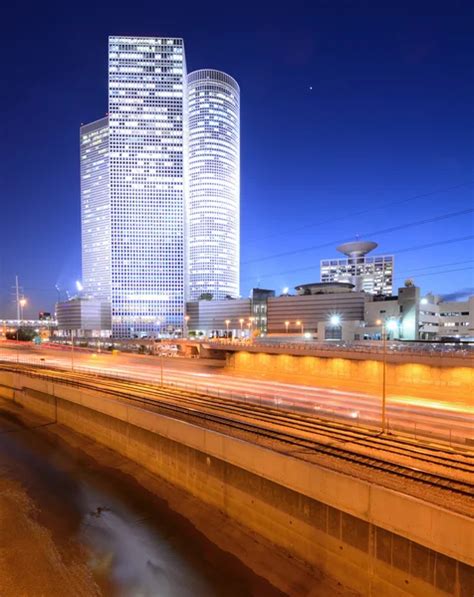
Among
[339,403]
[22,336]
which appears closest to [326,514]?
[339,403]

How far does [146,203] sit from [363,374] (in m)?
163

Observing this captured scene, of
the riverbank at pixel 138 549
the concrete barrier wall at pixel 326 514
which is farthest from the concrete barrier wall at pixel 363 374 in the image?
the riverbank at pixel 138 549

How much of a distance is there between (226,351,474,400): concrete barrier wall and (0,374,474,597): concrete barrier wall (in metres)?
20.6

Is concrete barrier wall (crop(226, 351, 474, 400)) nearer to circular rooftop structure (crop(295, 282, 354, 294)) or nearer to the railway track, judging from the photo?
the railway track

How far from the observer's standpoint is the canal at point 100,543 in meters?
14.0

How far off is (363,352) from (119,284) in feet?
517

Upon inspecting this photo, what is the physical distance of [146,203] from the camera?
175750 millimetres

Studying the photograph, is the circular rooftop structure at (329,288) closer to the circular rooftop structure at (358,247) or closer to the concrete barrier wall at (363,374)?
the circular rooftop structure at (358,247)

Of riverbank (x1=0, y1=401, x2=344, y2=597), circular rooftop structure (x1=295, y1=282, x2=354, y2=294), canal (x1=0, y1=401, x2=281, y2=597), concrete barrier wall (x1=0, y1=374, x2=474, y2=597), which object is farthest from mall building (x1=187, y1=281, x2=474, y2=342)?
canal (x1=0, y1=401, x2=281, y2=597)

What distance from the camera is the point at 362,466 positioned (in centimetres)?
1492

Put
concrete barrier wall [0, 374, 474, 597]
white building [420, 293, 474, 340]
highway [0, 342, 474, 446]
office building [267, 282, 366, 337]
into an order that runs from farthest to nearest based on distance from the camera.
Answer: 1. office building [267, 282, 366, 337]
2. white building [420, 293, 474, 340]
3. highway [0, 342, 474, 446]
4. concrete barrier wall [0, 374, 474, 597]

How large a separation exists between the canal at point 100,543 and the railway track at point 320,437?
5683 millimetres

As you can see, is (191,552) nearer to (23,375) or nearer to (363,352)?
(363,352)

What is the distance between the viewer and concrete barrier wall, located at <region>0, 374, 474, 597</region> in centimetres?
1079
